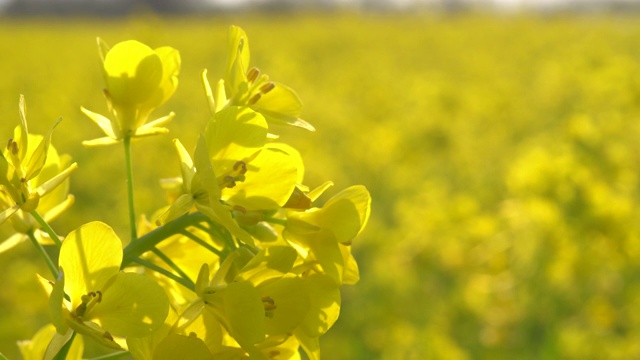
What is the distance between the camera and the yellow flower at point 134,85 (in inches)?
31.9

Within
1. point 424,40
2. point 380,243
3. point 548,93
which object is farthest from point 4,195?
point 424,40

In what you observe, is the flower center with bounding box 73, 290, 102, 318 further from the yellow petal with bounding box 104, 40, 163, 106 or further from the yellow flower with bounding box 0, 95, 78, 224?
the yellow petal with bounding box 104, 40, 163, 106

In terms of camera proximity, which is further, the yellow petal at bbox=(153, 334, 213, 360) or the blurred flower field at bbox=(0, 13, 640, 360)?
the blurred flower field at bbox=(0, 13, 640, 360)

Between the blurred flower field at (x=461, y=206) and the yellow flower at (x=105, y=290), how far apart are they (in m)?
0.22

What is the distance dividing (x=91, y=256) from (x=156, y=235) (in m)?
0.09

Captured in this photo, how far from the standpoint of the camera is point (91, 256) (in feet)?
2.18

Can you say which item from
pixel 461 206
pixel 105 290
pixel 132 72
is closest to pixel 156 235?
pixel 105 290

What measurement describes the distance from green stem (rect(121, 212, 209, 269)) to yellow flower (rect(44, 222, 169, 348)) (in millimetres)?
65

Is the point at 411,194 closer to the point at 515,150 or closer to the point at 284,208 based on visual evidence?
the point at 515,150

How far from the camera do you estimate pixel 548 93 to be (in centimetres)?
925

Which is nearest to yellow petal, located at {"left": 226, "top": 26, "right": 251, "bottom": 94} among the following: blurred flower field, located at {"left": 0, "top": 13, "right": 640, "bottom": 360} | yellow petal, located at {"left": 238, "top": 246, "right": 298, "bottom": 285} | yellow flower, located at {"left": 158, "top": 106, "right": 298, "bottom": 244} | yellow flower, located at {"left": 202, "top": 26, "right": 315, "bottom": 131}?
yellow flower, located at {"left": 202, "top": 26, "right": 315, "bottom": 131}

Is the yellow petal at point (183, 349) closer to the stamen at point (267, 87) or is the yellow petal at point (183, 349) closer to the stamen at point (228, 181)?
the stamen at point (228, 181)

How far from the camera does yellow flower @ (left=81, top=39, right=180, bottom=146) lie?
810 millimetres

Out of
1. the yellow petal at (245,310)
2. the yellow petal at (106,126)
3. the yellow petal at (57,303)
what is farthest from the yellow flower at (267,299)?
the yellow petal at (106,126)
